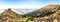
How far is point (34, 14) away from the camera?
12.2 feet

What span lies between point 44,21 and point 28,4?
52 cm

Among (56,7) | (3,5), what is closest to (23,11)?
(3,5)

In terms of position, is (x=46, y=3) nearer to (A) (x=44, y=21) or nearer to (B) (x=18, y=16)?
(A) (x=44, y=21)

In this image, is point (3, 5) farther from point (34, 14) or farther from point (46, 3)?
point (46, 3)

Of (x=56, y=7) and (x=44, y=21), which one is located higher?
(x=56, y=7)

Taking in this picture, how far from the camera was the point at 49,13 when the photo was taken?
3664 mm

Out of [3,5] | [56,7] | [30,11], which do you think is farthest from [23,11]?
[56,7]

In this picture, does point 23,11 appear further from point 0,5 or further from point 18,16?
point 0,5

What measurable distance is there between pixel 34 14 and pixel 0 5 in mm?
789

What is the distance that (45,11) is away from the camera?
371 centimetres

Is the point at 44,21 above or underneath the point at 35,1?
underneath

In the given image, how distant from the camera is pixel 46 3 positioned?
371 centimetres

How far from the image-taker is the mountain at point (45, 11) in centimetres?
365

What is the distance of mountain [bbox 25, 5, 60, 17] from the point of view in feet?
12.0
